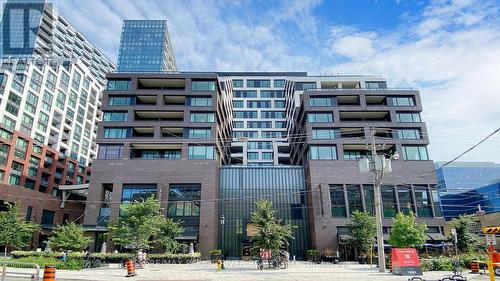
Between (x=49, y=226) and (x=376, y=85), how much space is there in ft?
241

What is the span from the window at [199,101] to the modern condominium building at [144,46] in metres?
93.2

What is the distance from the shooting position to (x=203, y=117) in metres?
54.6

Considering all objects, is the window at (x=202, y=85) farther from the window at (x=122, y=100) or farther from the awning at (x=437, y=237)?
the awning at (x=437, y=237)

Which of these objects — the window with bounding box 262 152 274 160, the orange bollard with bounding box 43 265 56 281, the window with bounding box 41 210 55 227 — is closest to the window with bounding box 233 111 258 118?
the window with bounding box 262 152 274 160

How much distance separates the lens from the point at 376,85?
66562mm

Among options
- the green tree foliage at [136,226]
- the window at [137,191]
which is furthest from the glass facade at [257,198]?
the green tree foliage at [136,226]

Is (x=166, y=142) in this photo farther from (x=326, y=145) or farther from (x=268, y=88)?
(x=268, y=88)

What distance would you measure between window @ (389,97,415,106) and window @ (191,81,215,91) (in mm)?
30471

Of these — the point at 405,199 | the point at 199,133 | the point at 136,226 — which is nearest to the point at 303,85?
the point at 199,133

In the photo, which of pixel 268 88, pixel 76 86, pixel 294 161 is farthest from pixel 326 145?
pixel 76 86

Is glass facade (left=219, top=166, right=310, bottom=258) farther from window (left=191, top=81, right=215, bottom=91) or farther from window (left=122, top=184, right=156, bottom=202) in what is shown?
window (left=191, top=81, right=215, bottom=91)

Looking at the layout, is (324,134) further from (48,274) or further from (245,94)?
(48,274)

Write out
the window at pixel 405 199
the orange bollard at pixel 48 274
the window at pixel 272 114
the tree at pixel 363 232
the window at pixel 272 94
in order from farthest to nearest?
the window at pixel 272 94
the window at pixel 272 114
the window at pixel 405 199
the tree at pixel 363 232
the orange bollard at pixel 48 274

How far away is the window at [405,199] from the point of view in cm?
4950
